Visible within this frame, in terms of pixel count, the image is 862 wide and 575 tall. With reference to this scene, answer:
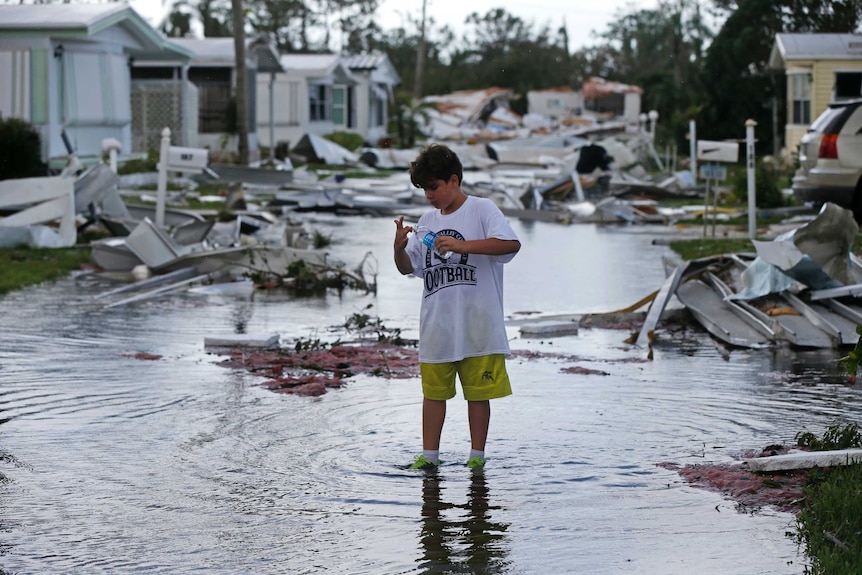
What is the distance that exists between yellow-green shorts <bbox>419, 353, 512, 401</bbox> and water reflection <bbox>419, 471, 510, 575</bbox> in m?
0.42

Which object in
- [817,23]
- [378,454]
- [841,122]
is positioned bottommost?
[378,454]

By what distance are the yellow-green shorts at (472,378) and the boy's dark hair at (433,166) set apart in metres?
0.84

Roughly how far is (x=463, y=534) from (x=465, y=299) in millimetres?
1306

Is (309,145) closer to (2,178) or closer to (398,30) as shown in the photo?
(2,178)

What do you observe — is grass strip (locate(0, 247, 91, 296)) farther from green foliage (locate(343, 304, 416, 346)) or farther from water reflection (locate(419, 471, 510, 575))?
water reflection (locate(419, 471, 510, 575))

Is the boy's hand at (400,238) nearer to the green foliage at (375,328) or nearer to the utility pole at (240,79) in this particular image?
the green foliage at (375,328)

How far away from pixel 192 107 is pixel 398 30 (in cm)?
6907

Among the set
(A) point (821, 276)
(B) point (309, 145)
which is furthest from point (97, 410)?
(B) point (309, 145)

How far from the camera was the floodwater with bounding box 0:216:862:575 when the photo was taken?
16.2 feet

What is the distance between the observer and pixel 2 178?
73.6ft

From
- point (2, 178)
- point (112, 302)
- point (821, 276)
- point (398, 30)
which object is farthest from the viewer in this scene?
point (398, 30)

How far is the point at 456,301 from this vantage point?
20.0 ft

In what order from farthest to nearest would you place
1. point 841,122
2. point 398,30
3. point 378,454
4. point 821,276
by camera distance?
point 398,30 < point 841,122 < point 821,276 < point 378,454

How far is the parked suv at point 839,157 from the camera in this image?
721 inches
